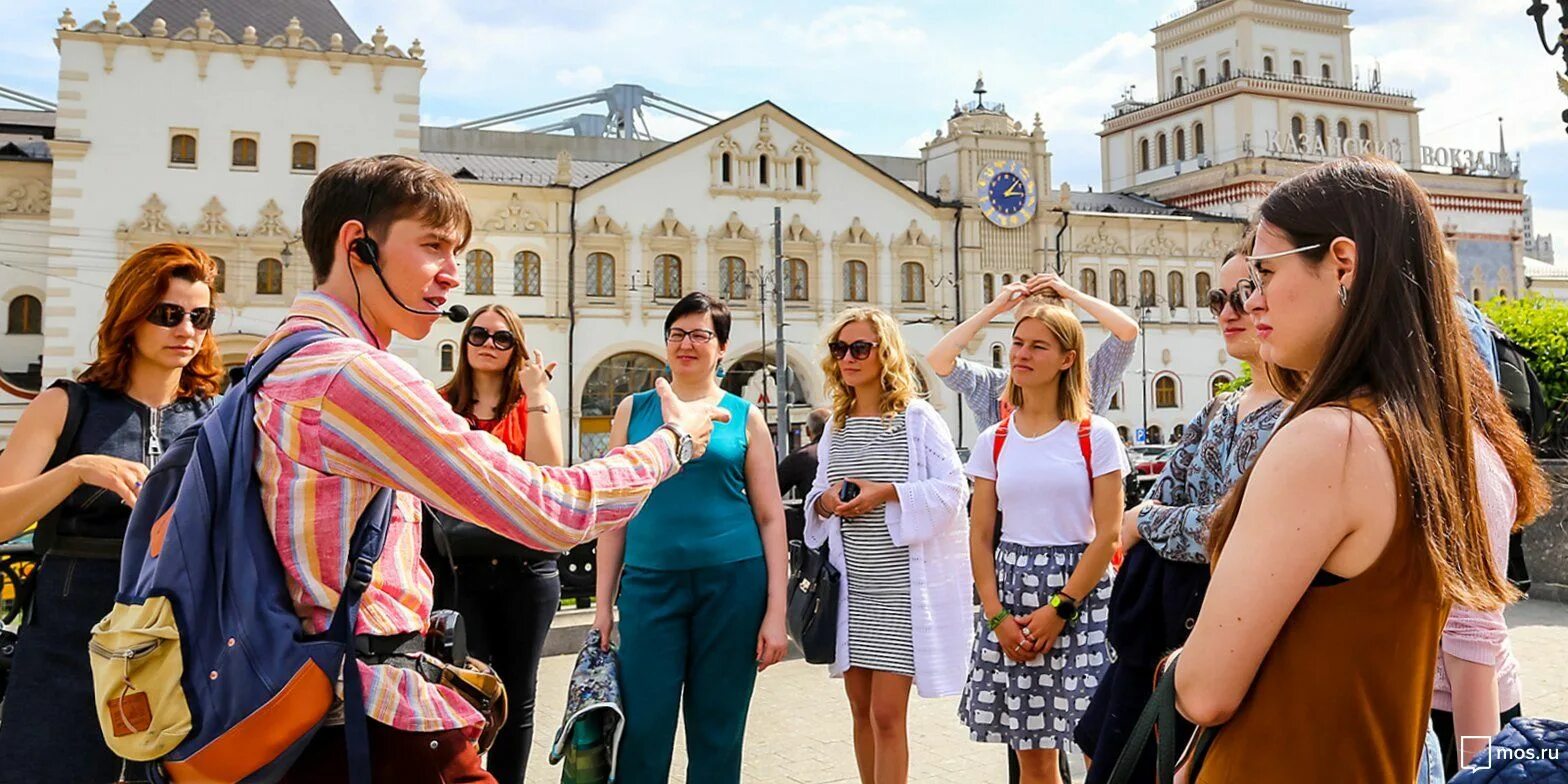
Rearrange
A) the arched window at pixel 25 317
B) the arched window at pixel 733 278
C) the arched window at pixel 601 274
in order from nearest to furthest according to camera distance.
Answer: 1. the arched window at pixel 25 317
2. the arched window at pixel 601 274
3. the arched window at pixel 733 278

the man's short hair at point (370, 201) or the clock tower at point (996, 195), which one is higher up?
the clock tower at point (996, 195)

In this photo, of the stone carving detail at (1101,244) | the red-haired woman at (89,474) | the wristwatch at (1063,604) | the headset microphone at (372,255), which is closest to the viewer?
the headset microphone at (372,255)

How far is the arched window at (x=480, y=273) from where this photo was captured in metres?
Result: 35.6

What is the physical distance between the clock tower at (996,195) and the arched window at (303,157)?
72.7 feet

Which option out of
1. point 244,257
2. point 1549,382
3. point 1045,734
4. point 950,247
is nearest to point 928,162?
point 950,247

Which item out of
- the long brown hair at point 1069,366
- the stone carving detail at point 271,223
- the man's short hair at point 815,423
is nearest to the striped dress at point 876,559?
the long brown hair at point 1069,366

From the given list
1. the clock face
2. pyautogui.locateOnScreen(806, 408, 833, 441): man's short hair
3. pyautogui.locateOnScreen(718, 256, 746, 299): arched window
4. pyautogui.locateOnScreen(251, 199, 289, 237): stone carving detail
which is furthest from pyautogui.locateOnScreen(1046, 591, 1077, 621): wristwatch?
the clock face

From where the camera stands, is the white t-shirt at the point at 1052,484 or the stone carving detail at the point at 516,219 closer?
the white t-shirt at the point at 1052,484

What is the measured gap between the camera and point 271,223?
107 ft

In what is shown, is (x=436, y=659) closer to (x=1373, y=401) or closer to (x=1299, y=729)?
(x=1299, y=729)

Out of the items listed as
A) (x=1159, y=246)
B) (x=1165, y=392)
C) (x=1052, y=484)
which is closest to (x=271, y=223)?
(x=1159, y=246)

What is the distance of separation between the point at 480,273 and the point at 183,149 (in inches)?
355

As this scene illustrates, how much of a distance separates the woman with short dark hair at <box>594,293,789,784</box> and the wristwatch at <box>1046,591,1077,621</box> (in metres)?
1.01

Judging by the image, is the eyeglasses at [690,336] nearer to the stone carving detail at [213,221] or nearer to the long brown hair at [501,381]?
the long brown hair at [501,381]
